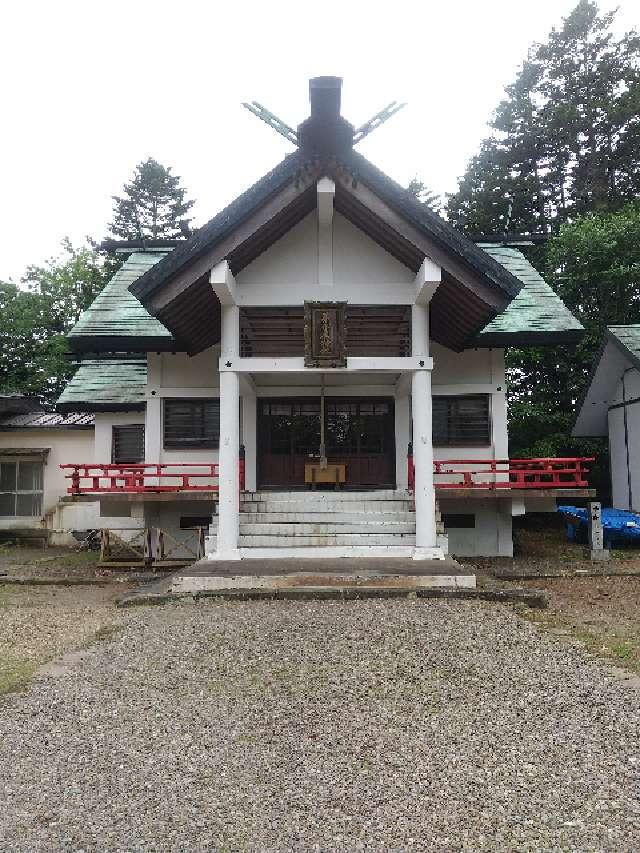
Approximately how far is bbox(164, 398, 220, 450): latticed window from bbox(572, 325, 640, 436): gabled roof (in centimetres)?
1191

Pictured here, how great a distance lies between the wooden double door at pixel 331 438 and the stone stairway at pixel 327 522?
8.40 feet

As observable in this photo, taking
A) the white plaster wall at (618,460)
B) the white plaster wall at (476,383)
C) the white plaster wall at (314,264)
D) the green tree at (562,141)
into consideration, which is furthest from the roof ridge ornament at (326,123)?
the green tree at (562,141)

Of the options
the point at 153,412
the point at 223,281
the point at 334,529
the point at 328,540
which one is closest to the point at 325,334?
the point at 223,281

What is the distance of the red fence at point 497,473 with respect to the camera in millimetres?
12656

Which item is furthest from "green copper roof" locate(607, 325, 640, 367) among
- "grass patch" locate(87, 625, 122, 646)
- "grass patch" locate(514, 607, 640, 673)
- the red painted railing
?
"grass patch" locate(87, 625, 122, 646)

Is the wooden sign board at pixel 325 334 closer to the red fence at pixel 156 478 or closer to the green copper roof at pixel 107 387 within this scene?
the red fence at pixel 156 478

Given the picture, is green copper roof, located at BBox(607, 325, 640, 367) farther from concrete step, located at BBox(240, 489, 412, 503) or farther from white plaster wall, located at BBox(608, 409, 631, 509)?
concrete step, located at BBox(240, 489, 412, 503)

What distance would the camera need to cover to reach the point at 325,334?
1098cm

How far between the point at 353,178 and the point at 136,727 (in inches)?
347

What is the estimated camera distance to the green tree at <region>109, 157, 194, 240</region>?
41.0m

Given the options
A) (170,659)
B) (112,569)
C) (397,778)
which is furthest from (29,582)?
(397,778)

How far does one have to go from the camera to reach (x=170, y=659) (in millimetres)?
5973

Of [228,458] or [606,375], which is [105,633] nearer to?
[228,458]

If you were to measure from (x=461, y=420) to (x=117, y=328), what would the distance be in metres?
8.23
